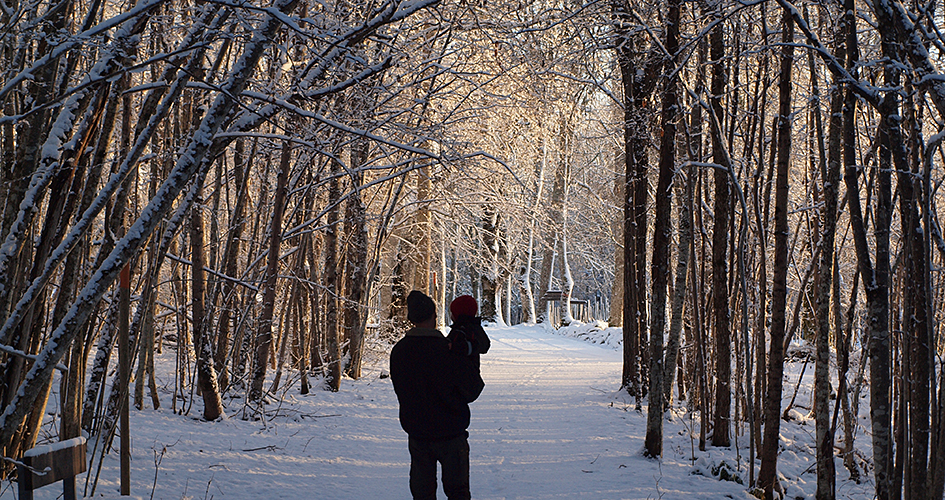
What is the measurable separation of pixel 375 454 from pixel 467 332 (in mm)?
3271

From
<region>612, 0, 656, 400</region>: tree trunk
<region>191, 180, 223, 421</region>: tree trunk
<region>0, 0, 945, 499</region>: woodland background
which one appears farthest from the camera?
<region>612, 0, 656, 400</region>: tree trunk

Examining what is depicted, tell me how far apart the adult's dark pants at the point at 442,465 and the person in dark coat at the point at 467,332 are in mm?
512

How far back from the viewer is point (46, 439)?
15.8ft

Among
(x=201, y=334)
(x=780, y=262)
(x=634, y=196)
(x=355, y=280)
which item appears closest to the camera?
(x=780, y=262)

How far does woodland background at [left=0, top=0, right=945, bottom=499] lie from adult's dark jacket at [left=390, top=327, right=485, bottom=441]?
59.5 inches

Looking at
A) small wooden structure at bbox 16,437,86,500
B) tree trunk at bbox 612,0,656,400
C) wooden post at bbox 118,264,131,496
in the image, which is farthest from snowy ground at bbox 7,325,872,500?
small wooden structure at bbox 16,437,86,500

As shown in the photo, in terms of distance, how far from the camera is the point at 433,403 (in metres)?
3.90

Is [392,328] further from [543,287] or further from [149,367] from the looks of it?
[543,287]

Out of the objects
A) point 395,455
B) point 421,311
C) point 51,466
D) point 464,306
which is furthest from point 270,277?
point 51,466

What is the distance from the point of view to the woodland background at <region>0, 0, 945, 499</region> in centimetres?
358

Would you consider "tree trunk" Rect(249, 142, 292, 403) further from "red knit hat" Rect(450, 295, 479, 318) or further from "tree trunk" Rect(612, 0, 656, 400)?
"tree trunk" Rect(612, 0, 656, 400)

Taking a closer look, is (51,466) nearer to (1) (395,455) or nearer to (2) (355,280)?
(1) (395,455)

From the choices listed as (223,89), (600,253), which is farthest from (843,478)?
(600,253)

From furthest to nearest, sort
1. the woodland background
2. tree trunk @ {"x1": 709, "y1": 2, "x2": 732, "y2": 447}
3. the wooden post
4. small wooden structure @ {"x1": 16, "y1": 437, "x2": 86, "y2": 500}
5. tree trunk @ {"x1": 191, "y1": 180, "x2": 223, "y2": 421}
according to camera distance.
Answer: tree trunk @ {"x1": 191, "y1": 180, "x2": 223, "y2": 421} → tree trunk @ {"x1": 709, "y1": 2, "x2": 732, "y2": 447} → the wooden post → the woodland background → small wooden structure @ {"x1": 16, "y1": 437, "x2": 86, "y2": 500}
